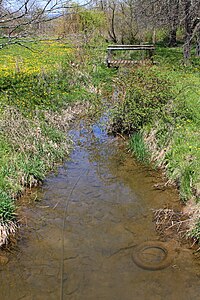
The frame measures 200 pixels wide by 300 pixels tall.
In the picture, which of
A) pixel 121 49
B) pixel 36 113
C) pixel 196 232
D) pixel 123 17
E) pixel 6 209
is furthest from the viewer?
pixel 123 17

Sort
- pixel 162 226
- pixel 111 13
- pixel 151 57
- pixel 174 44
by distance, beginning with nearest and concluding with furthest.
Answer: pixel 162 226, pixel 151 57, pixel 174 44, pixel 111 13

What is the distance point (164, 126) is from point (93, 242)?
3.80m

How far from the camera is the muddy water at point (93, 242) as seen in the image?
4.40m

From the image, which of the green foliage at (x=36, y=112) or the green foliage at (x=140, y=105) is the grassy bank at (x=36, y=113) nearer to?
the green foliage at (x=36, y=112)

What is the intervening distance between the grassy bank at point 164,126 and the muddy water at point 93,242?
39cm

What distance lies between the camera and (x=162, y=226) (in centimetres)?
557

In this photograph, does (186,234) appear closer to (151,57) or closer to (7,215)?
(7,215)

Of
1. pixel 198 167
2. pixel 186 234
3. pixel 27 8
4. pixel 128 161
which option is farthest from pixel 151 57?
pixel 186 234

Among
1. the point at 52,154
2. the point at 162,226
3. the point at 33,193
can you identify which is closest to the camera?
the point at 162,226

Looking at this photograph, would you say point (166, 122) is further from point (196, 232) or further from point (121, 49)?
point (121, 49)

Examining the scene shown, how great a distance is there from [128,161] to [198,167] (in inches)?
79.6

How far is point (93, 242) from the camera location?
525 cm

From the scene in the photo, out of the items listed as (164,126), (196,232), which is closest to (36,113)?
(164,126)

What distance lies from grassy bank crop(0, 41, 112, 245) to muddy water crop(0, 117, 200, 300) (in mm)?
392
